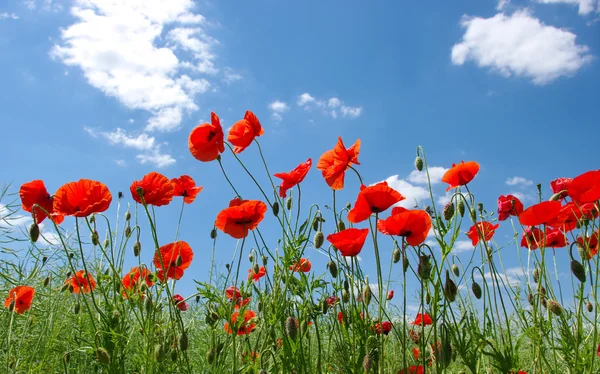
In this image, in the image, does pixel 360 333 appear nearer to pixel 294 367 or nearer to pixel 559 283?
pixel 294 367

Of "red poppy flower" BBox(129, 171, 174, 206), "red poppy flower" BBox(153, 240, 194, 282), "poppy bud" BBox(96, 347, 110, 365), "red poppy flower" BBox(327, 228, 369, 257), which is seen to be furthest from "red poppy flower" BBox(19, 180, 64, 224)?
"red poppy flower" BBox(327, 228, 369, 257)

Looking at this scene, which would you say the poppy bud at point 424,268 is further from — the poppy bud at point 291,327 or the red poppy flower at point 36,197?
the red poppy flower at point 36,197

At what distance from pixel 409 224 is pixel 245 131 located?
0.95 metres

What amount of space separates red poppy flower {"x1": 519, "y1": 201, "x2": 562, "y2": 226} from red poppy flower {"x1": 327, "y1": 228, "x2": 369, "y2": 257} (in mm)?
639

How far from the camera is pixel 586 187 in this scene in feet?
6.48

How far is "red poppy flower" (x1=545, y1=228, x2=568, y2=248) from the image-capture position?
2410mm

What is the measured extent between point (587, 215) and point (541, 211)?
0.43 metres

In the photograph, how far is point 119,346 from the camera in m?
2.00

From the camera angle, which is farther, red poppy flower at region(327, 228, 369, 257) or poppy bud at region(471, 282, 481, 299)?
poppy bud at region(471, 282, 481, 299)

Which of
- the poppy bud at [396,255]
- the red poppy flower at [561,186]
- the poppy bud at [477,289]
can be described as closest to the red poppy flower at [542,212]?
the poppy bud at [477,289]

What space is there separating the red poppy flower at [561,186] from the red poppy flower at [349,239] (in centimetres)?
106

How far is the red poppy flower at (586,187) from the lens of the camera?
189 cm

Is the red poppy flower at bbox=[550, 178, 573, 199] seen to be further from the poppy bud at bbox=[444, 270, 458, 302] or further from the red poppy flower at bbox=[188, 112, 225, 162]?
the red poppy flower at bbox=[188, 112, 225, 162]

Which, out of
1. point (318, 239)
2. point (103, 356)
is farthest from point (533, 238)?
point (103, 356)
